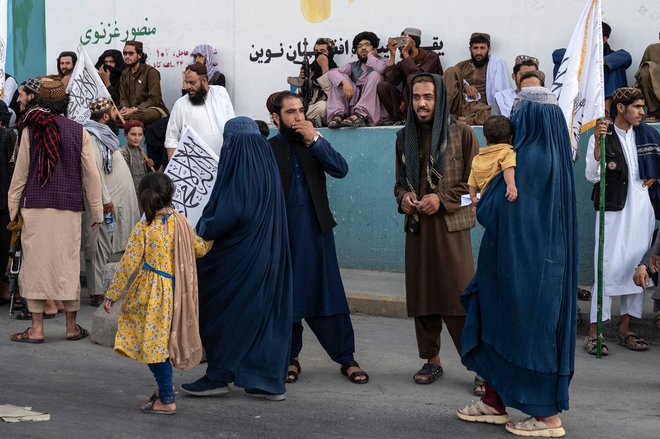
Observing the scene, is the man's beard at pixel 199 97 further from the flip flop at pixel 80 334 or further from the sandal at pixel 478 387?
the sandal at pixel 478 387

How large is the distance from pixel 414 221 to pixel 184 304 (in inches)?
60.7

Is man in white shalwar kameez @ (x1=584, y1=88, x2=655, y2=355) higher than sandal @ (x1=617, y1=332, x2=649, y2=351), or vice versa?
man in white shalwar kameez @ (x1=584, y1=88, x2=655, y2=355)

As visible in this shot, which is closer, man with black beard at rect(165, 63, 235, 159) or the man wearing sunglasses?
man with black beard at rect(165, 63, 235, 159)

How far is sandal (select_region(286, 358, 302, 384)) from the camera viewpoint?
22.0ft

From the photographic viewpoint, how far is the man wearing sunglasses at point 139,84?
12758 millimetres

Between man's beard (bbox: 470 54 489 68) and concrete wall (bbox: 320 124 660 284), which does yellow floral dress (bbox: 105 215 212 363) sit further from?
man's beard (bbox: 470 54 489 68)

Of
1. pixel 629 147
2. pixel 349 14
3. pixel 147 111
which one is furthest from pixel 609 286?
pixel 147 111

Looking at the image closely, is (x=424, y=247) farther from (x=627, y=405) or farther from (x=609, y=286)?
(x=609, y=286)

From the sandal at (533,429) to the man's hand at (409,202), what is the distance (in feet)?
5.16

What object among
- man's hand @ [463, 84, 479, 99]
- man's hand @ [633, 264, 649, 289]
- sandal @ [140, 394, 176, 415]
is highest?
man's hand @ [463, 84, 479, 99]

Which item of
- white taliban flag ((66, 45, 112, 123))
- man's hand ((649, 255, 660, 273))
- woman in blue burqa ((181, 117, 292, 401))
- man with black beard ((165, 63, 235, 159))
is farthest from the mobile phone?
woman in blue burqa ((181, 117, 292, 401))

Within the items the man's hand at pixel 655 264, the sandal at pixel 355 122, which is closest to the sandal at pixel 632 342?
the man's hand at pixel 655 264

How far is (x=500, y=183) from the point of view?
18.3 ft

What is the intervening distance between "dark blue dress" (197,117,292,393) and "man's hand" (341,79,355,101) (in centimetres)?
509
